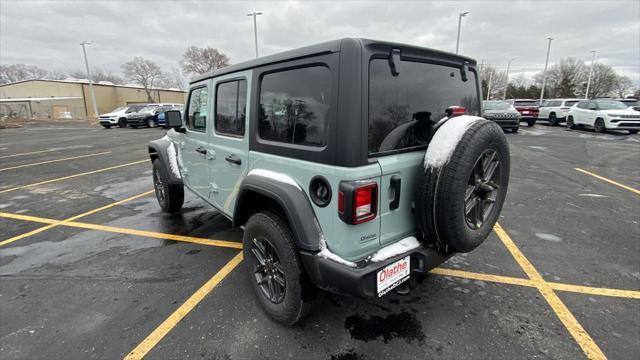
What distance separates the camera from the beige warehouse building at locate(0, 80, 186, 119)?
4325 cm

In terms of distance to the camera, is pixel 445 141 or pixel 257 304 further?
pixel 257 304

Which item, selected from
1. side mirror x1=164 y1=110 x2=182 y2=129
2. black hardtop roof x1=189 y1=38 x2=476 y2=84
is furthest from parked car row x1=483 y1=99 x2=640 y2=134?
black hardtop roof x1=189 y1=38 x2=476 y2=84

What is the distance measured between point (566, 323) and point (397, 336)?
50.2 inches

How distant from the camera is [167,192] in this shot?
4523 millimetres

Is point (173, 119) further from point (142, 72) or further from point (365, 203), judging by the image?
point (142, 72)

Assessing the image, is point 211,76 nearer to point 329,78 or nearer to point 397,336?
point 329,78

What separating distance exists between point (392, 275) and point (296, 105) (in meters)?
1.23

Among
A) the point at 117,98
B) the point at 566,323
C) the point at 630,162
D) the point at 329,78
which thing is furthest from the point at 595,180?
the point at 117,98

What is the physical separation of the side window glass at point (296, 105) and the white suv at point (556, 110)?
22789mm

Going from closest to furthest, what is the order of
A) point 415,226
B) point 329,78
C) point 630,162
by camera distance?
point 329,78
point 415,226
point 630,162

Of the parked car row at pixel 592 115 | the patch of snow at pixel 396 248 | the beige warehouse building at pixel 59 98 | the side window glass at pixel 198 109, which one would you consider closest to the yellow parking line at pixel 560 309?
the patch of snow at pixel 396 248

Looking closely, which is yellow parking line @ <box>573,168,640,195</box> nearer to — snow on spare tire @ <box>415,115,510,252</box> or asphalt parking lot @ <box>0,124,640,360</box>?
asphalt parking lot @ <box>0,124,640,360</box>

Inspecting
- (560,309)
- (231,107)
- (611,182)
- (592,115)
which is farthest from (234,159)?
(592,115)

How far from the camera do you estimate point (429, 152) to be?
2.03 meters
